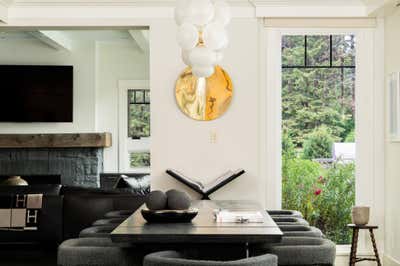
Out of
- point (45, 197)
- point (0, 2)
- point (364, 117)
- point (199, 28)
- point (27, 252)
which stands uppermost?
point (0, 2)

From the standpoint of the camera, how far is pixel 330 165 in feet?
20.8

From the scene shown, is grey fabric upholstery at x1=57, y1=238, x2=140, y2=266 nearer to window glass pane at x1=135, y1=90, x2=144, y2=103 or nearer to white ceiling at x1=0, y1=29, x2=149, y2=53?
white ceiling at x1=0, y1=29, x2=149, y2=53

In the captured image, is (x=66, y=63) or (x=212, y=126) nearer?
(x=212, y=126)

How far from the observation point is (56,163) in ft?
32.8

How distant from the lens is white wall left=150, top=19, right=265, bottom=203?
6172 millimetres

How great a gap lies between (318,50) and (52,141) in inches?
186

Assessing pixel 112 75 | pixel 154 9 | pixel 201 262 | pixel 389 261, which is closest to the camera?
pixel 201 262

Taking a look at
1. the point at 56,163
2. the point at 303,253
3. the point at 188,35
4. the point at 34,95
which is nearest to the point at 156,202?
the point at 303,253

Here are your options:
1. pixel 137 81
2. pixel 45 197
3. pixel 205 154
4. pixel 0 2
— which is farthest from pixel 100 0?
pixel 137 81

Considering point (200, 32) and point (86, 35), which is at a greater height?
point (86, 35)

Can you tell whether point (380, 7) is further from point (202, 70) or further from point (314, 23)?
point (202, 70)

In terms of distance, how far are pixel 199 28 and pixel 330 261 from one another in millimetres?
1635

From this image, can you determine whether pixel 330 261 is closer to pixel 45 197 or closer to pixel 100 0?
pixel 45 197

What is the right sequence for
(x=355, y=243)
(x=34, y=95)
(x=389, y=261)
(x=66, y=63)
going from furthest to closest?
(x=66, y=63) → (x=34, y=95) → (x=389, y=261) → (x=355, y=243)
